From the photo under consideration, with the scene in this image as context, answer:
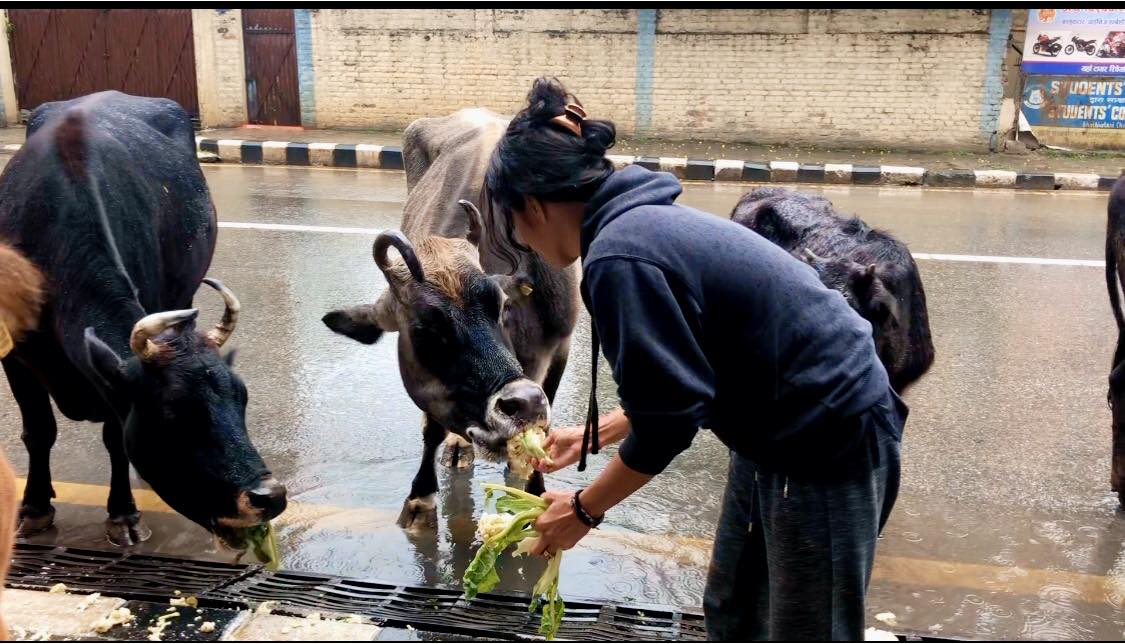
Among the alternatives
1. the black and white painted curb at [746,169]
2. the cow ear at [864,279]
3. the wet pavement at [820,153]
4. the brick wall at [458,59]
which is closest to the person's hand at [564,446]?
the cow ear at [864,279]

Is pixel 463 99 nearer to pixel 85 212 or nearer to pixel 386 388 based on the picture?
pixel 386 388

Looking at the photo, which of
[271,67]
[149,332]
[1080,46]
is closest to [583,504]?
[149,332]

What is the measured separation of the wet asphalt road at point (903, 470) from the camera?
408cm

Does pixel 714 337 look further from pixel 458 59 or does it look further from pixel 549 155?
pixel 458 59

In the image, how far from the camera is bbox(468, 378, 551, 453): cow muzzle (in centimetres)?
368

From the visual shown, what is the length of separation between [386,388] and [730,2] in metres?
9.95

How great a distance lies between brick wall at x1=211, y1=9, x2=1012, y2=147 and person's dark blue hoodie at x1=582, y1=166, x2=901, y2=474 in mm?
13133

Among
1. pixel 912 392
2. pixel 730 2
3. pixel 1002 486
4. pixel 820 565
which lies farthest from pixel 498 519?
pixel 730 2

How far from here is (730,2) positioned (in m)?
14.2

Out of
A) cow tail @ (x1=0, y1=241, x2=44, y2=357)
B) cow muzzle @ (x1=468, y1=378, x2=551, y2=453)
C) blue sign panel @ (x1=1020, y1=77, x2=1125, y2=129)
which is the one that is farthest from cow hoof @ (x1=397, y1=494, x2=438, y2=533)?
blue sign panel @ (x1=1020, y1=77, x2=1125, y2=129)

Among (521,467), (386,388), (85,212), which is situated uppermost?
(85,212)

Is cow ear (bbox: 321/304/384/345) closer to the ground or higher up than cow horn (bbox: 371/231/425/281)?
closer to the ground

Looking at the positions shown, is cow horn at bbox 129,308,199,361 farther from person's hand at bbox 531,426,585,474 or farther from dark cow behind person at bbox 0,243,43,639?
person's hand at bbox 531,426,585,474

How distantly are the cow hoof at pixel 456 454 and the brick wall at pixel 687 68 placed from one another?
10901 millimetres
